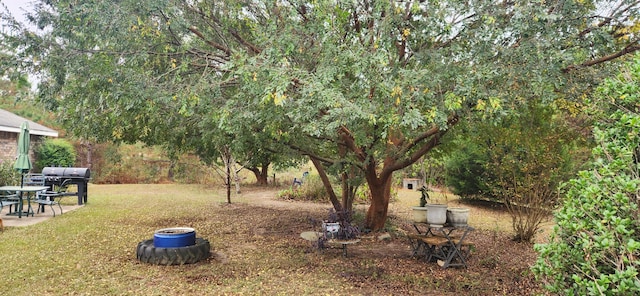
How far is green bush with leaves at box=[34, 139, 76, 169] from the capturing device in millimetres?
15788

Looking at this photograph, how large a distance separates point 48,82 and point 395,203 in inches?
393

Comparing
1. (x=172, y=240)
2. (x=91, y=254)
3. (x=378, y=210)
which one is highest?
(x=378, y=210)

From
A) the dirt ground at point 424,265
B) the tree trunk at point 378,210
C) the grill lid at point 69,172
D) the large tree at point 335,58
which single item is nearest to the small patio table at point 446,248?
the dirt ground at point 424,265

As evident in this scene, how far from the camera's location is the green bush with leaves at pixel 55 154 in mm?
15788

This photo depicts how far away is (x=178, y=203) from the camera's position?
1183 centimetres

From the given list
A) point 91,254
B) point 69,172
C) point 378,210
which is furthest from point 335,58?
point 69,172

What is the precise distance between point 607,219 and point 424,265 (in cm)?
380

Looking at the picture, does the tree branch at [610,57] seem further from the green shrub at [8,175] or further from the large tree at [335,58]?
the green shrub at [8,175]

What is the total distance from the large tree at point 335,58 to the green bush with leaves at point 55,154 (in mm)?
11911

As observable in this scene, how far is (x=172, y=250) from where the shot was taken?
5.20 m

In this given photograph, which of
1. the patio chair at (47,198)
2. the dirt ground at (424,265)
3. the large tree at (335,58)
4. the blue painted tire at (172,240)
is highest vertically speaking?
the large tree at (335,58)

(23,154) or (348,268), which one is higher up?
(23,154)

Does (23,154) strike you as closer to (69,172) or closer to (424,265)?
(69,172)

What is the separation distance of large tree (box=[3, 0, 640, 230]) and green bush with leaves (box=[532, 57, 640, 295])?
1.61 metres
